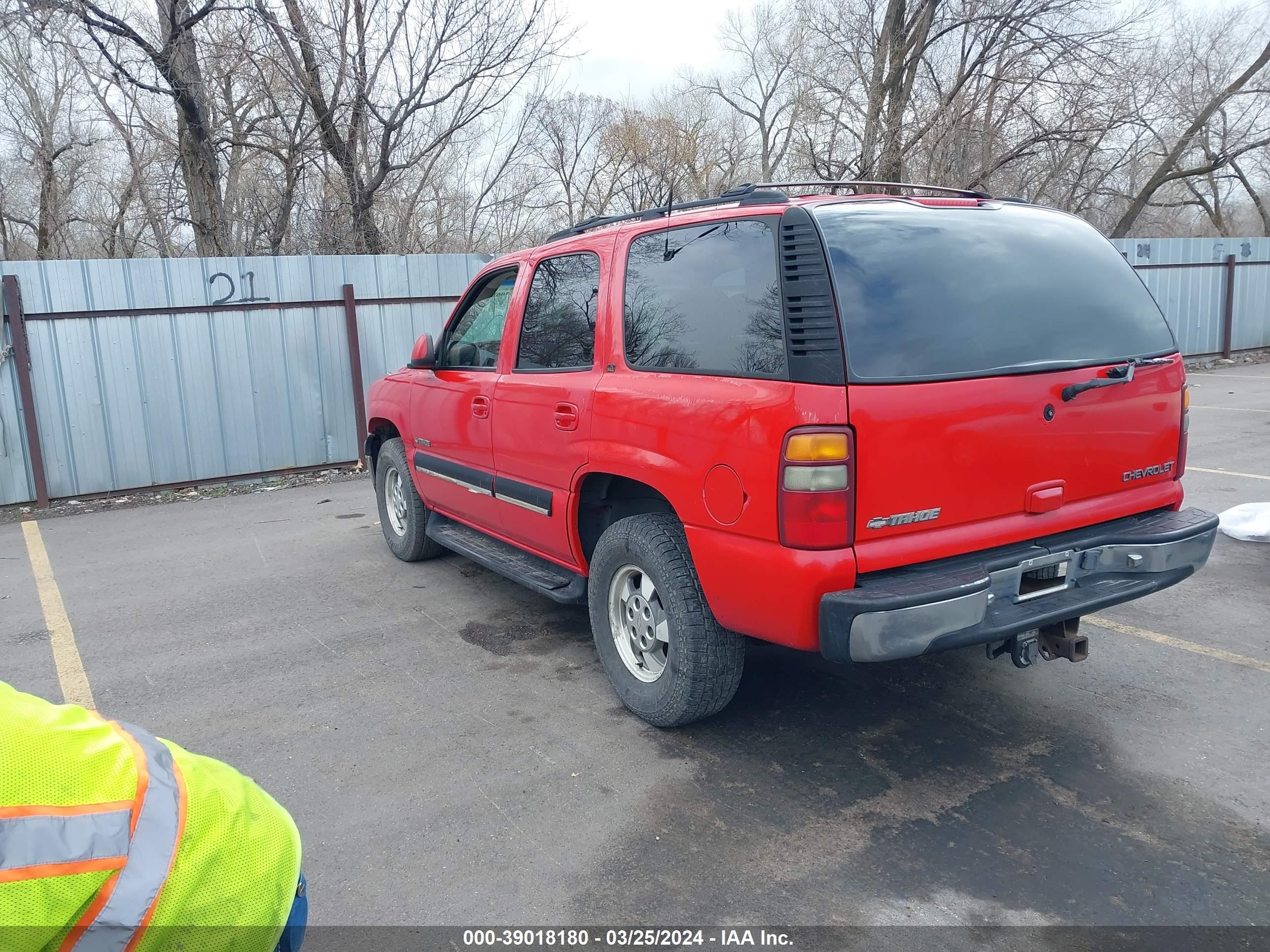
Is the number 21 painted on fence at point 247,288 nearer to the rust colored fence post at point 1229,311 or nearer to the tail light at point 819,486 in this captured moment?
the tail light at point 819,486

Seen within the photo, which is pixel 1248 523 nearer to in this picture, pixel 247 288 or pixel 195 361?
pixel 247 288

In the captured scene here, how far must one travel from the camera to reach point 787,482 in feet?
10.1

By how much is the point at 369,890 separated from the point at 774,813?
131 cm

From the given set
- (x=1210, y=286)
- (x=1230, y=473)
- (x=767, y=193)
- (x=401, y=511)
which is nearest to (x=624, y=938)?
(x=767, y=193)

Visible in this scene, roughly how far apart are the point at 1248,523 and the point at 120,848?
6.74 metres

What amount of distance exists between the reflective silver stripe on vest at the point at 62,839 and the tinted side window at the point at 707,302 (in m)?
2.37

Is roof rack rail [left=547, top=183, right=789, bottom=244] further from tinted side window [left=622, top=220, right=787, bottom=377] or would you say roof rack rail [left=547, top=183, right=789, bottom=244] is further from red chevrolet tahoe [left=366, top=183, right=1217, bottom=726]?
tinted side window [left=622, top=220, right=787, bottom=377]

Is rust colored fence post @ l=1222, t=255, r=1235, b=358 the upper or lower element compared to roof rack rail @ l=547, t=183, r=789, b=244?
lower

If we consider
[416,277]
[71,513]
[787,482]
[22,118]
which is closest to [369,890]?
[787,482]

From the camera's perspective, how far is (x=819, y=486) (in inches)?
119

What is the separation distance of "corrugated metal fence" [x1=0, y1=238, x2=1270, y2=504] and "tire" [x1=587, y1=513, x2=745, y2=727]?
6952 mm

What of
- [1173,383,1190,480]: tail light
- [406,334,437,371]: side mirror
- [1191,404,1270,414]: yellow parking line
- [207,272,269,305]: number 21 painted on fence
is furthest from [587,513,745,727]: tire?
[1191,404,1270,414]: yellow parking line

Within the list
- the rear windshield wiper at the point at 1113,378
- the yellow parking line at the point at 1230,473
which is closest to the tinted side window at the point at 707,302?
the rear windshield wiper at the point at 1113,378

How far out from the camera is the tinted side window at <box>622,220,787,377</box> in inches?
131
